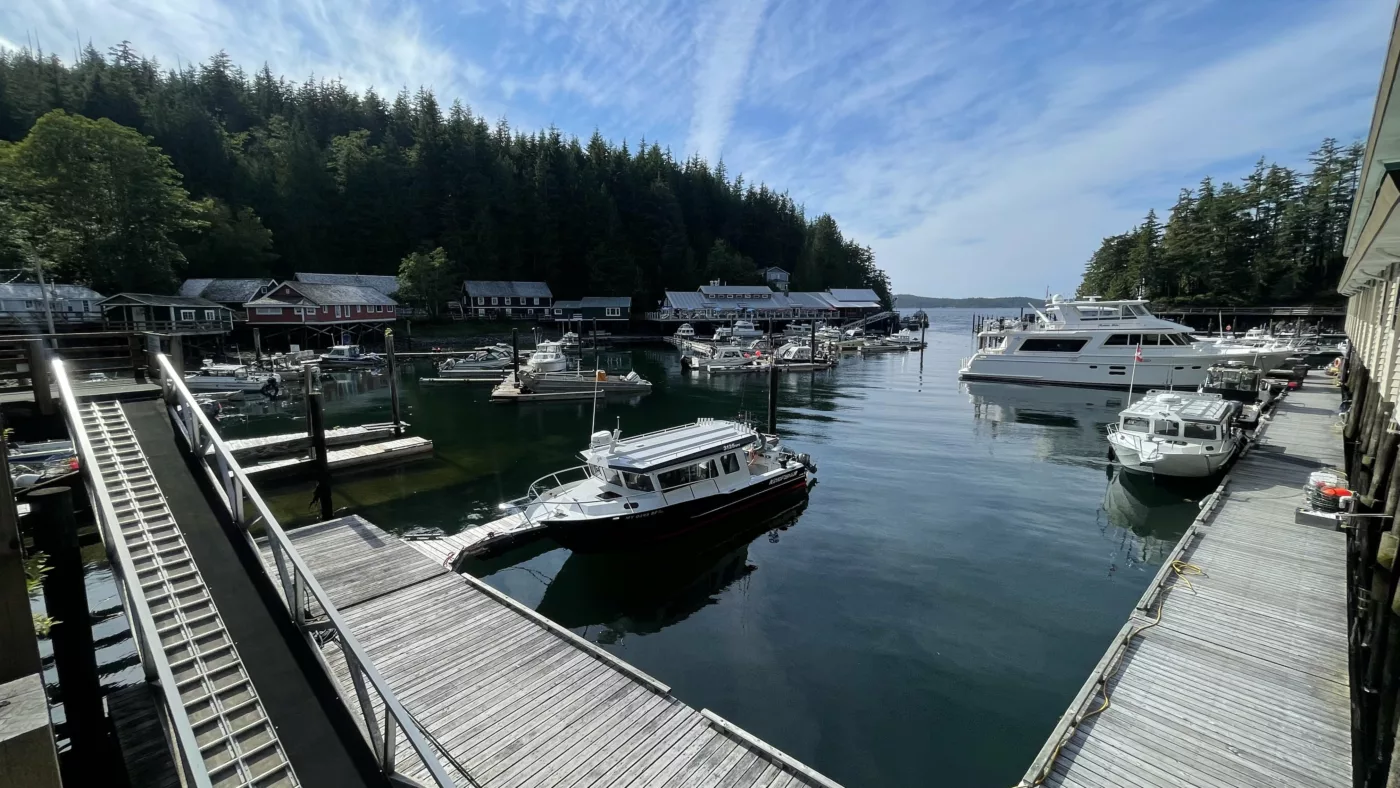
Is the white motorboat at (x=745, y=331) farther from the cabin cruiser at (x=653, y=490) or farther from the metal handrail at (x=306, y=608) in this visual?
the metal handrail at (x=306, y=608)

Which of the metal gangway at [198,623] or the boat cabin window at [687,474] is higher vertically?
the metal gangway at [198,623]

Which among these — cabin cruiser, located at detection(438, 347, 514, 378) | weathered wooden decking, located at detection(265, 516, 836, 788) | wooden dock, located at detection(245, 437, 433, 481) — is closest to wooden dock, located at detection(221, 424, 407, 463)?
wooden dock, located at detection(245, 437, 433, 481)

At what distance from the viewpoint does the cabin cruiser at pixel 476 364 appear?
49.2 meters

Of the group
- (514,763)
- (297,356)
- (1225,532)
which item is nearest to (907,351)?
(1225,532)

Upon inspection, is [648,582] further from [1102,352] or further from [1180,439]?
[1102,352]

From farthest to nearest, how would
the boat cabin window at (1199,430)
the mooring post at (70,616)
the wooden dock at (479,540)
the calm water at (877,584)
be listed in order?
the boat cabin window at (1199,430) < the wooden dock at (479,540) < the calm water at (877,584) < the mooring post at (70,616)

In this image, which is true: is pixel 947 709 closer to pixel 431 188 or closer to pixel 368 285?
pixel 368 285

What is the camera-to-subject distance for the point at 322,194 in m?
82.2

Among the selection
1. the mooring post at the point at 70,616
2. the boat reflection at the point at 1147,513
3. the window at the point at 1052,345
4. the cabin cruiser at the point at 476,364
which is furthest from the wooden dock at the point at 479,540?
the window at the point at 1052,345

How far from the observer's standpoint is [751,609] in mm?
13922

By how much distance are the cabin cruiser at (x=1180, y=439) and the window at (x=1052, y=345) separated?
2521 centimetres

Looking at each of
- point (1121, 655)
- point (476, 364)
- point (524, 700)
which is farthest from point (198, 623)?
point (476, 364)

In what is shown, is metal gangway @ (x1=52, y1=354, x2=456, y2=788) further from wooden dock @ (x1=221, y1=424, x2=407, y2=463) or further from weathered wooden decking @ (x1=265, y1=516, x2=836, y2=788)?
wooden dock @ (x1=221, y1=424, x2=407, y2=463)

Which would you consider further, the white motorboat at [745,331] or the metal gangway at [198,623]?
the white motorboat at [745,331]
